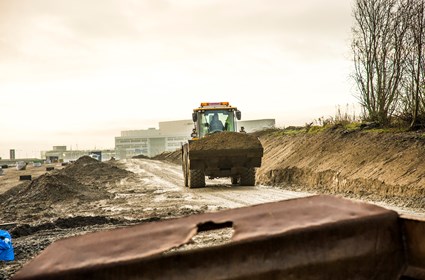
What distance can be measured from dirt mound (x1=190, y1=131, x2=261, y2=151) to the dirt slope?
2592 millimetres

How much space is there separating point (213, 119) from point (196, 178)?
2823 millimetres

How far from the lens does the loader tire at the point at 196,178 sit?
15.5 m

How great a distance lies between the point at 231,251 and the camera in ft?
4.32

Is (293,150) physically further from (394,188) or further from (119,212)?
(119,212)

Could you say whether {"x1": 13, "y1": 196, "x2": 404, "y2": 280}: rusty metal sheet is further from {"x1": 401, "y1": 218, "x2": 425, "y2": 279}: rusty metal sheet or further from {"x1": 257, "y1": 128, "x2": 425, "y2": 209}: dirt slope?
{"x1": 257, "y1": 128, "x2": 425, "y2": 209}: dirt slope

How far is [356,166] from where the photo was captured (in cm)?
1441

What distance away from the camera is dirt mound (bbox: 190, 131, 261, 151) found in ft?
49.1

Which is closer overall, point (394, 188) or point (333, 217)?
point (333, 217)

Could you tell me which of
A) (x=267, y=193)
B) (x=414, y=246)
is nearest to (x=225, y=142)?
(x=267, y=193)

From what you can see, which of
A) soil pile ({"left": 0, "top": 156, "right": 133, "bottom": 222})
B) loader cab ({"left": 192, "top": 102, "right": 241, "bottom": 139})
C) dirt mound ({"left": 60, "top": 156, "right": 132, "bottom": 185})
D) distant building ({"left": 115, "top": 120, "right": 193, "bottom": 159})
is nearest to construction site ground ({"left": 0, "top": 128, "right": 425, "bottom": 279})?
soil pile ({"left": 0, "top": 156, "right": 133, "bottom": 222})

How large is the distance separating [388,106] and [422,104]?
247 cm

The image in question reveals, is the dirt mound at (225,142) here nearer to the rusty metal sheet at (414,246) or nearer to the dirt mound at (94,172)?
the dirt mound at (94,172)

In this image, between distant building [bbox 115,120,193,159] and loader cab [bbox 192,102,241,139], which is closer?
loader cab [bbox 192,102,241,139]

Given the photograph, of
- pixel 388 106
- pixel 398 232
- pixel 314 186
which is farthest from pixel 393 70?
pixel 398 232
